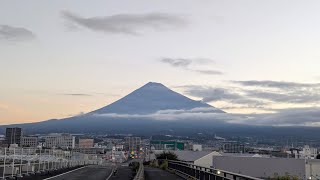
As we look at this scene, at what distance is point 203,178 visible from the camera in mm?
27891

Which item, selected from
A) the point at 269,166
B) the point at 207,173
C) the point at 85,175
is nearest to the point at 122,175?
the point at 85,175

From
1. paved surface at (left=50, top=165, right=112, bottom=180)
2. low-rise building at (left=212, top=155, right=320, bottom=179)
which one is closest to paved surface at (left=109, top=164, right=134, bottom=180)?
paved surface at (left=50, top=165, right=112, bottom=180)

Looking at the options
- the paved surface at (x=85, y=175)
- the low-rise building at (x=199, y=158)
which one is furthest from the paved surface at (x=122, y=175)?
the low-rise building at (x=199, y=158)

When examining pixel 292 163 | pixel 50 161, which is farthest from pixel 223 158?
pixel 50 161

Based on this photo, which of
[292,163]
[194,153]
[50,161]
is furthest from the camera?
[194,153]

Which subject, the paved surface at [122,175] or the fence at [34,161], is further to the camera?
the paved surface at [122,175]

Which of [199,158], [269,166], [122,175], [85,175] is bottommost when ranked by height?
[269,166]

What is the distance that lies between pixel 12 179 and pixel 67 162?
2950 centimetres

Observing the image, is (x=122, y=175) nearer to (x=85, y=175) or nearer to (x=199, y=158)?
(x=85, y=175)

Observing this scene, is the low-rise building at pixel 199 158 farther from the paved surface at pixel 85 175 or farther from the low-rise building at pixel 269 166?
the paved surface at pixel 85 175

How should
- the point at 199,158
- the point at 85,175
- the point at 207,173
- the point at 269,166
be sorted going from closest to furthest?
1. the point at 207,173
2. the point at 85,175
3. the point at 269,166
4. the point at 199,158

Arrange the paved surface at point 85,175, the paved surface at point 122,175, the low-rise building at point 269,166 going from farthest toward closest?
the low-rise building at point 269,166
the paved surface at point 122,175
the paved surface at point 85,175

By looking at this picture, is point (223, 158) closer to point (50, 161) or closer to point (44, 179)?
point (50, 161)

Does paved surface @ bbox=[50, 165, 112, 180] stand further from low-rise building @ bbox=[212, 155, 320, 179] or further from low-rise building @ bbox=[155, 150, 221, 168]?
low-rise building @ bbox=[155, 150, 221, 168]
